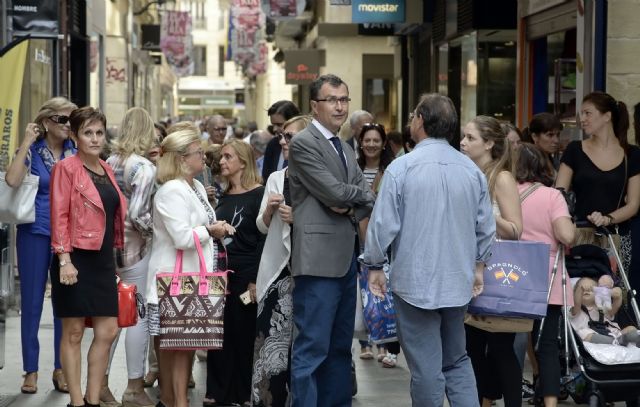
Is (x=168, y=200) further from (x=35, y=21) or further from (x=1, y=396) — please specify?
(x=35, y=21)

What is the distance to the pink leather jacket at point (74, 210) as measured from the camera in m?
7.45

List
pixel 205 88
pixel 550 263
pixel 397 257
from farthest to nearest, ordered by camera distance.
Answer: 1. pixel 205 88
2. pixel 550 263
3. pixel 397 257

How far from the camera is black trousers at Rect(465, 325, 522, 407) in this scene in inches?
284

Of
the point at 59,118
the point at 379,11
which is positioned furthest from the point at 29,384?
the point at 379,11

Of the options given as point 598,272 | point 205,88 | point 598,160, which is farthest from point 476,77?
point 205,88

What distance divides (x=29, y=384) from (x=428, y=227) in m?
3.67

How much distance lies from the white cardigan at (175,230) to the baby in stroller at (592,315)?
231 centimetres

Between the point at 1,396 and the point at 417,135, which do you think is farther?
the point at 1,396

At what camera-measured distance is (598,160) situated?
8727mm

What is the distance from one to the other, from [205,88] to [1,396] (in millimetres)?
96725

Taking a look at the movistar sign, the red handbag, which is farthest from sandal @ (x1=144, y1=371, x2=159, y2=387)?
the movistar sign

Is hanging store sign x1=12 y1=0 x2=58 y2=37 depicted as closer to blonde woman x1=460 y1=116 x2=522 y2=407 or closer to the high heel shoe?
the high heel shoe

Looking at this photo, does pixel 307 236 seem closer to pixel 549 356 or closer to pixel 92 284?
pixel 92 284

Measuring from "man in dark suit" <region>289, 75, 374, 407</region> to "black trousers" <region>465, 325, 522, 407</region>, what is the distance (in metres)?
0.88
